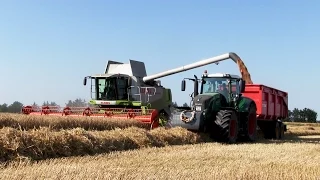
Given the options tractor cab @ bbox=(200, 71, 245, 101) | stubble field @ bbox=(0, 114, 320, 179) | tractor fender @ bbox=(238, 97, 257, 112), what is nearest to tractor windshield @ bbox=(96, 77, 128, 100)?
tractor cab @ bbox=(200, 71, 245, 101)

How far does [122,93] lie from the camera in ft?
55.6

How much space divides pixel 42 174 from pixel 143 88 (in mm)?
11757

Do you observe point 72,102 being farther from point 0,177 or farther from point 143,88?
point 0,177

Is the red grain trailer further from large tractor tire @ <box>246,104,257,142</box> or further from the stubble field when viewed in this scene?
the stubble field

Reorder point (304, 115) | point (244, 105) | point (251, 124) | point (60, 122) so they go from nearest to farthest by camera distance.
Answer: point (60, 122) → point (244, 105) → point (251, 124) → point (304, 115)

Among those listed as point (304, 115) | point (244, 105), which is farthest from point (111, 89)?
point (304, 115)

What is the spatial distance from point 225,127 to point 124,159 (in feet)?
17.0

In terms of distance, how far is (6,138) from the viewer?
703 centimetres

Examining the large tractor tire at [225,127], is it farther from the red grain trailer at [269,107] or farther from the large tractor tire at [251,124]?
the red grain trailer at [269,107]

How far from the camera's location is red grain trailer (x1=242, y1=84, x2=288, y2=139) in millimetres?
Result: 15781

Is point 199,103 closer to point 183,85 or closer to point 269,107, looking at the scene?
point 183,85

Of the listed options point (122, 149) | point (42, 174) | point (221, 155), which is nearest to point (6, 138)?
point (42, 174)

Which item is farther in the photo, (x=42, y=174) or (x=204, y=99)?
(x=204, y=99)

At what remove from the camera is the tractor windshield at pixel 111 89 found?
55.0ft
